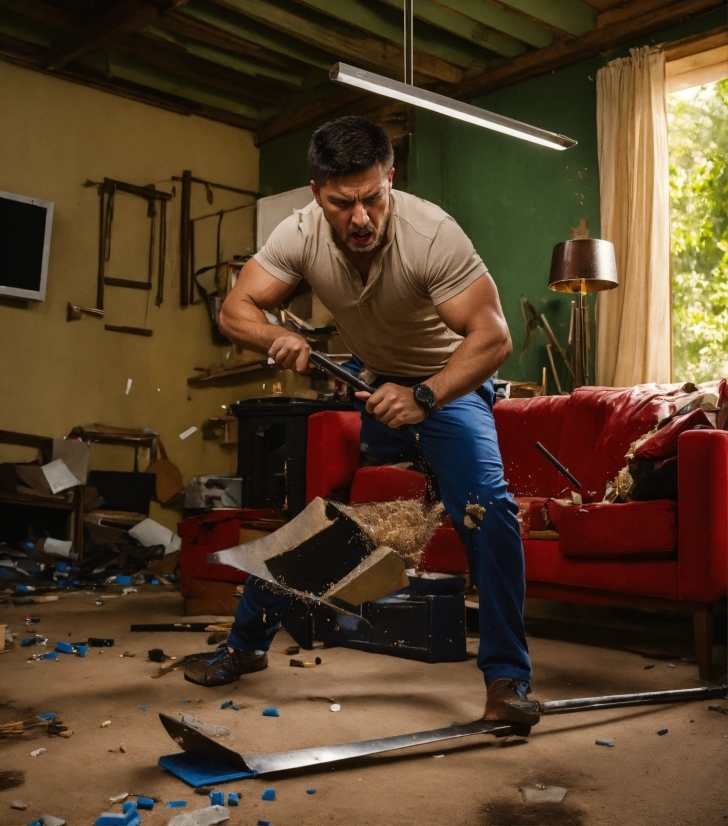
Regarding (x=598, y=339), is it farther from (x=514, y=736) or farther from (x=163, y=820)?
(x=163, y=820)

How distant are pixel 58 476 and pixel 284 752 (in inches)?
179

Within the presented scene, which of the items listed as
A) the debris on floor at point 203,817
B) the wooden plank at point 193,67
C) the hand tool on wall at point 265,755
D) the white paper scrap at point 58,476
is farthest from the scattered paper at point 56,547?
the debris on floor at point 203,817

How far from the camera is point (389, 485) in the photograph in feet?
13.3

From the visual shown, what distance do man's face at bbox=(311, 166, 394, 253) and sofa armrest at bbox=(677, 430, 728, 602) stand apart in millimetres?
1428

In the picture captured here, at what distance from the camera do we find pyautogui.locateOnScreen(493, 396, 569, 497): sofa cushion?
426 centimetres

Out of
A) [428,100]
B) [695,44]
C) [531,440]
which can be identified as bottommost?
[531,440]

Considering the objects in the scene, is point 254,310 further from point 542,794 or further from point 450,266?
point 542,794

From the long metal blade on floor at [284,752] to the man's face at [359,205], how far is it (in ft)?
4.33

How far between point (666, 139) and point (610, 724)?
3980mm

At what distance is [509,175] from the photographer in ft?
19.6

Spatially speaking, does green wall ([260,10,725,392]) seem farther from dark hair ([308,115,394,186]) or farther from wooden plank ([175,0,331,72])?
dark hair ([308,115,394,186])

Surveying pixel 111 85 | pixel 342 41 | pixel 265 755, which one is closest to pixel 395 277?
pixel 265 755

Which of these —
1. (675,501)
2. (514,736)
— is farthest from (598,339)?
(514,736)

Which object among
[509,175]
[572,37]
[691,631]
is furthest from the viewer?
[509,175]
